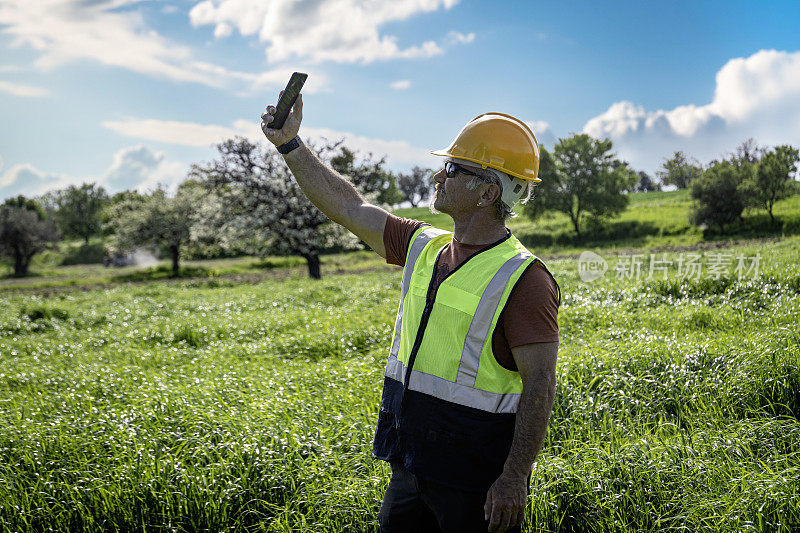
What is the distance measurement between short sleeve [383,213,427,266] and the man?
111 mm

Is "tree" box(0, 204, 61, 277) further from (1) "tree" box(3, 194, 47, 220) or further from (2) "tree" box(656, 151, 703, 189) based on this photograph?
(2) "tree" box(656, 151, 703, 189)

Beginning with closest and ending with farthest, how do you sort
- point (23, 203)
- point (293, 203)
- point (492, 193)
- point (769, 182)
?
point (492, 193), point (293, 203), point (769, 182), point (23, 203)

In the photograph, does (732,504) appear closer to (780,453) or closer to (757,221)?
(780,453)

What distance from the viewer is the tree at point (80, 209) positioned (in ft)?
261

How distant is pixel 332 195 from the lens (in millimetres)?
2797

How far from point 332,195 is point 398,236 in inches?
16.2

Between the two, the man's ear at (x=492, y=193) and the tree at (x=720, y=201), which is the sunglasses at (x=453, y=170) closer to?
the man's ear at (x=492, y=193)

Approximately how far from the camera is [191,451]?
401 cm

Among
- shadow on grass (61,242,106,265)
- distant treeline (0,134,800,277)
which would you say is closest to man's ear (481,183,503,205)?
distant treeline (0,134,800,277)

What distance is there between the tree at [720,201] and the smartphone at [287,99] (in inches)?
1551

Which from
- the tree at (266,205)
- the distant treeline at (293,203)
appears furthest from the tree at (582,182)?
the tree at (266,205)

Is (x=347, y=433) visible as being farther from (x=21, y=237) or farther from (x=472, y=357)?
(x=21, y=237)

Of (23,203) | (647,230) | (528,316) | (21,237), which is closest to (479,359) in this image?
(528,316)

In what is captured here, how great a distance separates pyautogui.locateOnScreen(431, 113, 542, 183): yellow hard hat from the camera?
2357 mm
